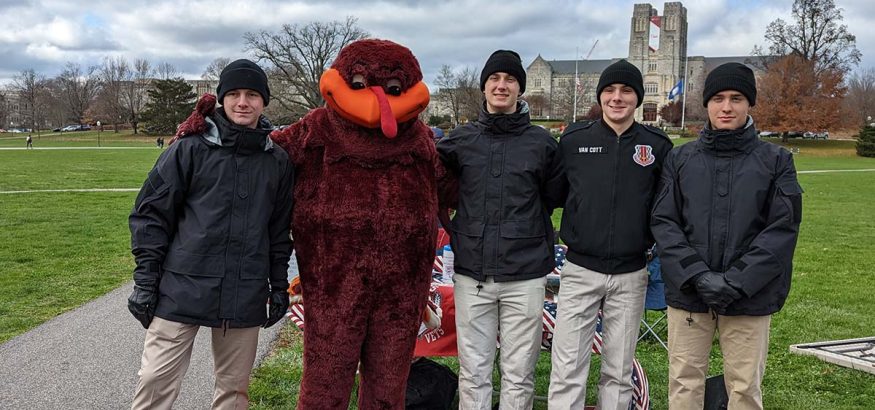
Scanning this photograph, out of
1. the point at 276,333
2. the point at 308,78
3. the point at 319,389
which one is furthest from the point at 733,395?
the point at 308,78

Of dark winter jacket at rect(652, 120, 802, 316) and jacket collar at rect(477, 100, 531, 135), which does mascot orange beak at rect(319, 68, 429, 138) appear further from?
dark winter jacket at rect(652, 120, 802, 316)

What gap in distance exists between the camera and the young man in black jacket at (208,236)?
2918mm

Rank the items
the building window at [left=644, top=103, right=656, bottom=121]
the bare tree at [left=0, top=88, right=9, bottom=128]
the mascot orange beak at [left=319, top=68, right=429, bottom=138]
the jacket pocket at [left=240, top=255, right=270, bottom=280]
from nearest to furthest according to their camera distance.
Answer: the mascot orange beak at [left=319, top=68, right=429, bottom=138]
the jacket pocket at [left=240, top=255, right=270, bottom=280]
the bare tree at [left=0, top=88, right=9, bottom=128]
the building window at [left=644, top=103, right=656, bottom=121]

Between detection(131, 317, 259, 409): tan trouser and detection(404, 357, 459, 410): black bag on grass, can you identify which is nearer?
detection(131, 317, 259, 409): tan trouser

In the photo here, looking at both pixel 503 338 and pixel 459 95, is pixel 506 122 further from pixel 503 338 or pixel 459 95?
pixel 459 95

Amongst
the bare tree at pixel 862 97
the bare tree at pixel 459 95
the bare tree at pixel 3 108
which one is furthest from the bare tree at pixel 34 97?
the bare tree at pixel 862 97

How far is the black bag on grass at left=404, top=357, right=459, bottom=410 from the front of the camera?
3.85 m

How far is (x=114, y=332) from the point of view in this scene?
563cm

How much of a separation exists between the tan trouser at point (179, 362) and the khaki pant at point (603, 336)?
1.64 meters

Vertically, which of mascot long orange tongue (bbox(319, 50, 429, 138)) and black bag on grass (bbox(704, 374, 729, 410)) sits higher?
mascot long orange tongue (bbox(319, 50, 429, 138))

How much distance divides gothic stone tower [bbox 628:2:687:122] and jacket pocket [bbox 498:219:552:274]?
101267 millimetres

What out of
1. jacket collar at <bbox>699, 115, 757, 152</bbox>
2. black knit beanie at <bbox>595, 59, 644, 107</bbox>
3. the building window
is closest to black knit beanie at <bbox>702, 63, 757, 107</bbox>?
jacket collar at <bbox>699, 115, 757, 152</bbox>

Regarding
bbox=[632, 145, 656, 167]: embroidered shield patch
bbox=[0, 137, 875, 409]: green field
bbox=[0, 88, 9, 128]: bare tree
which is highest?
bbox=[0, 88, 9, 128]: bare tree

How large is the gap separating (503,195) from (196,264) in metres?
1.56
